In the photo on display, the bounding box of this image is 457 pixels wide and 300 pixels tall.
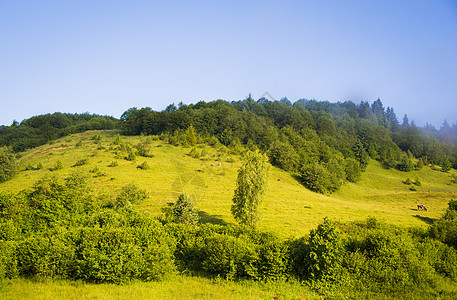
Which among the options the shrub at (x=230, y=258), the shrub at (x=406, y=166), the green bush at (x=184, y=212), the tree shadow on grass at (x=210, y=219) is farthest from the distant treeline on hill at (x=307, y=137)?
the shrub at (x=230, y=258)

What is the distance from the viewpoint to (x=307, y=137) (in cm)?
13350

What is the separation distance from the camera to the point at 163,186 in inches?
1913

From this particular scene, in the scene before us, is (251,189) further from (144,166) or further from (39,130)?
(39,130)

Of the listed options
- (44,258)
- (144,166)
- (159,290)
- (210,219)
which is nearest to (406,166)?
(210,219)

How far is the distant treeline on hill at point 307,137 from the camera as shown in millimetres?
93125

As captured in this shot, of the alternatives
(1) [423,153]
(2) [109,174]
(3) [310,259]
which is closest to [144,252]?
(3) [310,259]

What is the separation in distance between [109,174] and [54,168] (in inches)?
540

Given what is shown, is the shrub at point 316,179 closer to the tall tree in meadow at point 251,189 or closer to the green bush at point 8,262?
the tall tree in meadow at point 251,189

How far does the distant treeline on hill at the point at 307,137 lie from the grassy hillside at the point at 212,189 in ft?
34.4

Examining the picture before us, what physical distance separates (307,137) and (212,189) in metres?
95.8

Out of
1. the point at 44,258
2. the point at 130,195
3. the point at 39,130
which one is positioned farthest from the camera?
the point at 39,130

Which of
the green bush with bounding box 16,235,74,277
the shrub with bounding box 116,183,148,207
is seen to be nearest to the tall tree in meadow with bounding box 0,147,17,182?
the shrub with bounding box 116,183,148,207

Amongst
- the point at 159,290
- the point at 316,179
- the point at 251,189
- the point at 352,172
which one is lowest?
the point at 159,290

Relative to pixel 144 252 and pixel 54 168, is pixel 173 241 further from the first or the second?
pixel 54 168
